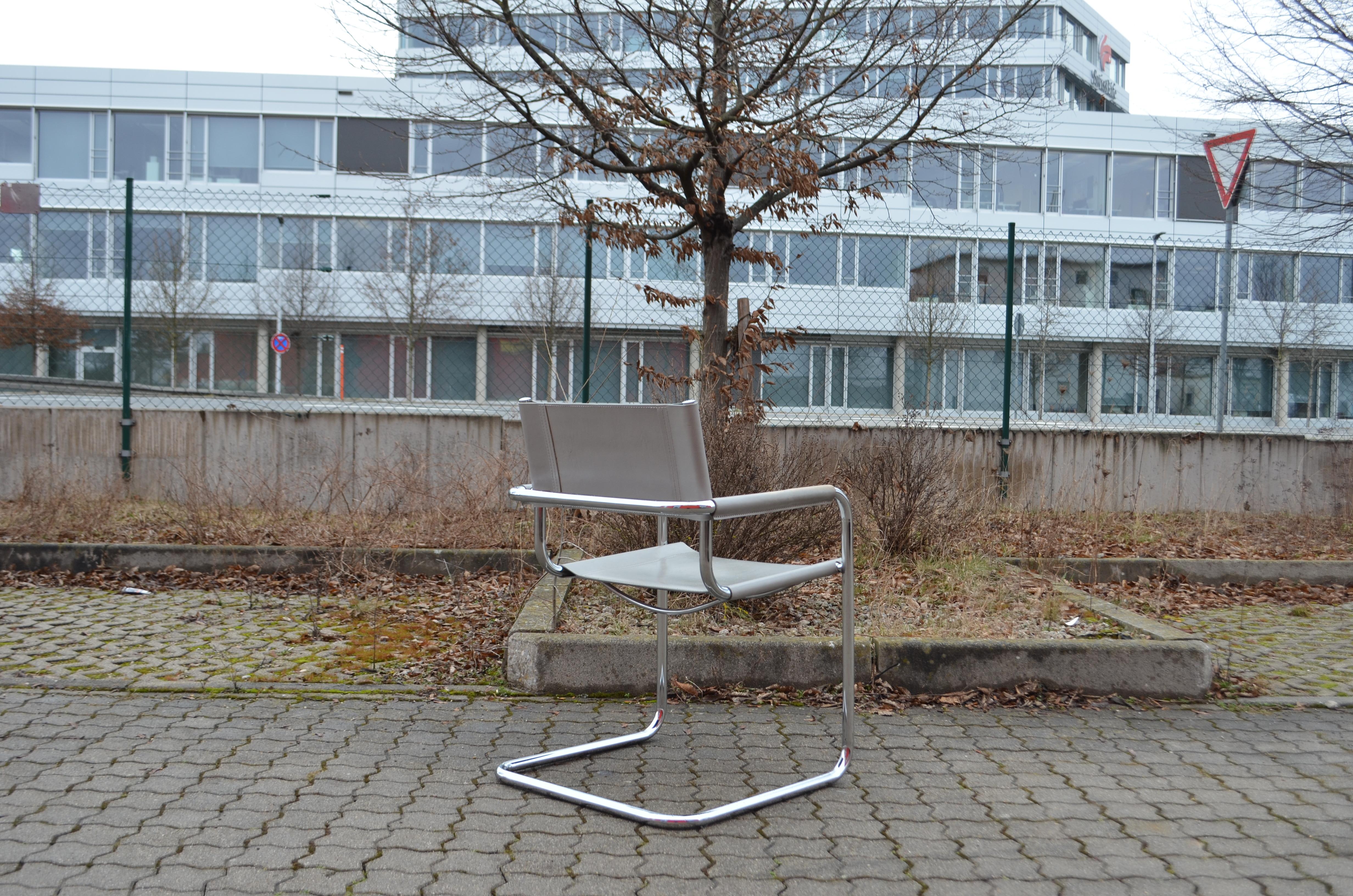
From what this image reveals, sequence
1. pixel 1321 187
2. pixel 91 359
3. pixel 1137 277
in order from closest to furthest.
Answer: pixel 91 359, pixel 1321 187, pixel 1137 277

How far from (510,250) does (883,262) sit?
12816mm

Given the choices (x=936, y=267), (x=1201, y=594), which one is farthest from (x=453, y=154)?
(x=1201, y=594)

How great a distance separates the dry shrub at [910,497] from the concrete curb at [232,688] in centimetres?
297

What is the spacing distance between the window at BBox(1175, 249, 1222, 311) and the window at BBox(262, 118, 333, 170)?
2638 cm

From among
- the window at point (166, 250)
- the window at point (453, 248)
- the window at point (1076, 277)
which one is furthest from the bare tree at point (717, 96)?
the window at point (453, 248)

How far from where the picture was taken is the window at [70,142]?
3478 cm

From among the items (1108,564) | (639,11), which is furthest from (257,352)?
(1108,564)

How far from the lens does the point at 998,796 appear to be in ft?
10.3

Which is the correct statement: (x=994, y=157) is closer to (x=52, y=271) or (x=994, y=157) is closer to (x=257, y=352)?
(x=52, y=271)

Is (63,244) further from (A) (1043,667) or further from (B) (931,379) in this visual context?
(A) (1043,667)

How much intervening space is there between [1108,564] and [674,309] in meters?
3.71

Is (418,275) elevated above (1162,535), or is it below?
above

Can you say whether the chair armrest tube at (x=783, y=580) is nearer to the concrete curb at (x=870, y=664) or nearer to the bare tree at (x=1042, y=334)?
the concrete curb at (x=870, y=664)

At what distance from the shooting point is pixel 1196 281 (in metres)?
24.8
